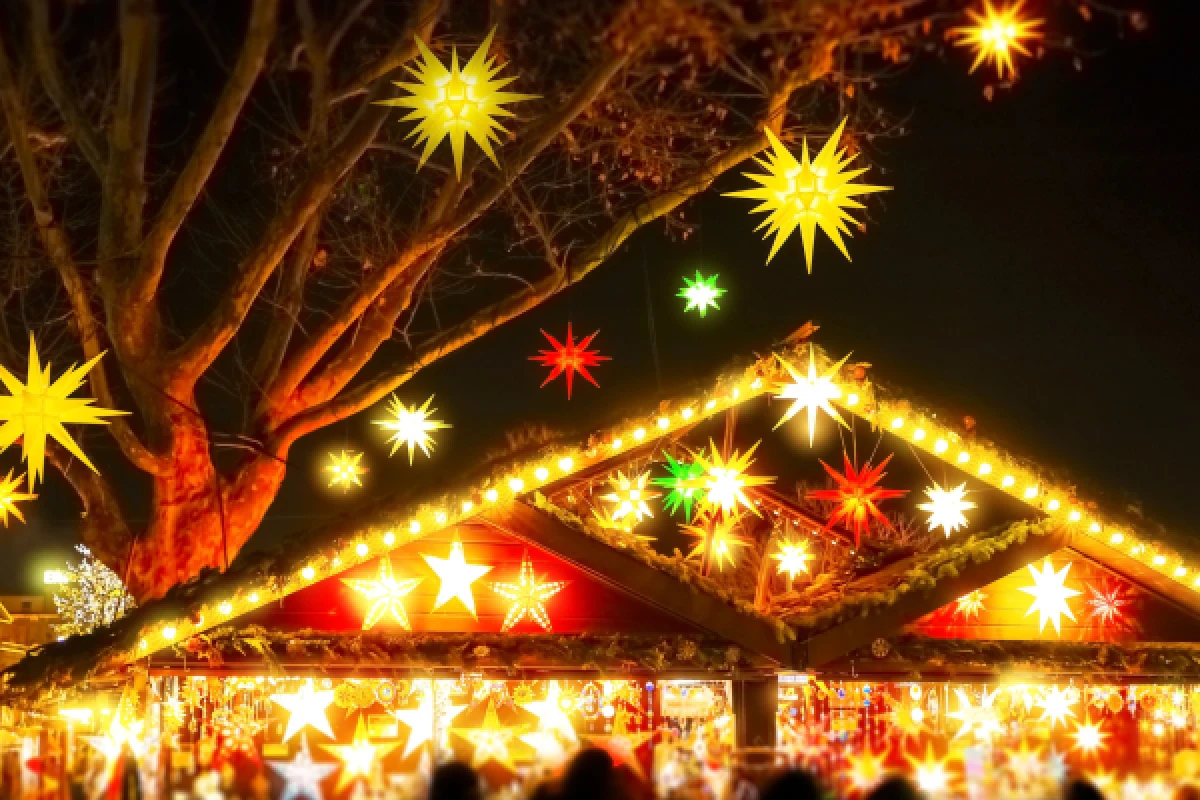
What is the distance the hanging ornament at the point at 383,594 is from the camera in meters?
8.96

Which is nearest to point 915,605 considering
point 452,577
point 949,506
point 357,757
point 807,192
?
point 949,506

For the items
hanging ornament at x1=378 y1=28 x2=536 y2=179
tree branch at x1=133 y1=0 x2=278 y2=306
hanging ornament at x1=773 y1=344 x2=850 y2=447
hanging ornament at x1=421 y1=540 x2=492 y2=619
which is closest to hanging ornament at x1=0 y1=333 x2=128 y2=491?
tree branch at x1=133 y1=0 x2=278 y2=306

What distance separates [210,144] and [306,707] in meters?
4.76

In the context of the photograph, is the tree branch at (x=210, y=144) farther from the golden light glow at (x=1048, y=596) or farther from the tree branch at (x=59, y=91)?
the golden light glow at (x=1048, y=596)

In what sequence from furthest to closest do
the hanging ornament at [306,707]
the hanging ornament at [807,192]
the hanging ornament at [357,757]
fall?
the hanging ornament at [807,192] < the hanging ornament at [306,707] < the hanging ornament at [357,757]

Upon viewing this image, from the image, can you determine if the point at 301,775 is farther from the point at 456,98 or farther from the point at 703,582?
the point at 456,98

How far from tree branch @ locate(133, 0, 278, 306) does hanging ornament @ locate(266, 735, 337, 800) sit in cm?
582

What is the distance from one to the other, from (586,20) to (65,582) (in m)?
21.8

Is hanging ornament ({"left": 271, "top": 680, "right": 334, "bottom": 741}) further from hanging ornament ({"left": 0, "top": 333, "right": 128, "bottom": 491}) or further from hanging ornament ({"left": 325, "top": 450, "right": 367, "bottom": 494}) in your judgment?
hanging ornament ({"left": 325, "top": 450, "right": 367, "bottom": 494})

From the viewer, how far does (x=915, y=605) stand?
30.9 feet

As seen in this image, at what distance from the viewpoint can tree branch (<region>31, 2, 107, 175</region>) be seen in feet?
33.8

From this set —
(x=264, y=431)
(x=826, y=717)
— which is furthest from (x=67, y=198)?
(x=826, y=717)

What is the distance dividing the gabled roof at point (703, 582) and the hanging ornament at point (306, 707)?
93cm

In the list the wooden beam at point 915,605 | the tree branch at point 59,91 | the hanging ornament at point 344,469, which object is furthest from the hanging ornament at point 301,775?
the hanging ornament at point 344,469
